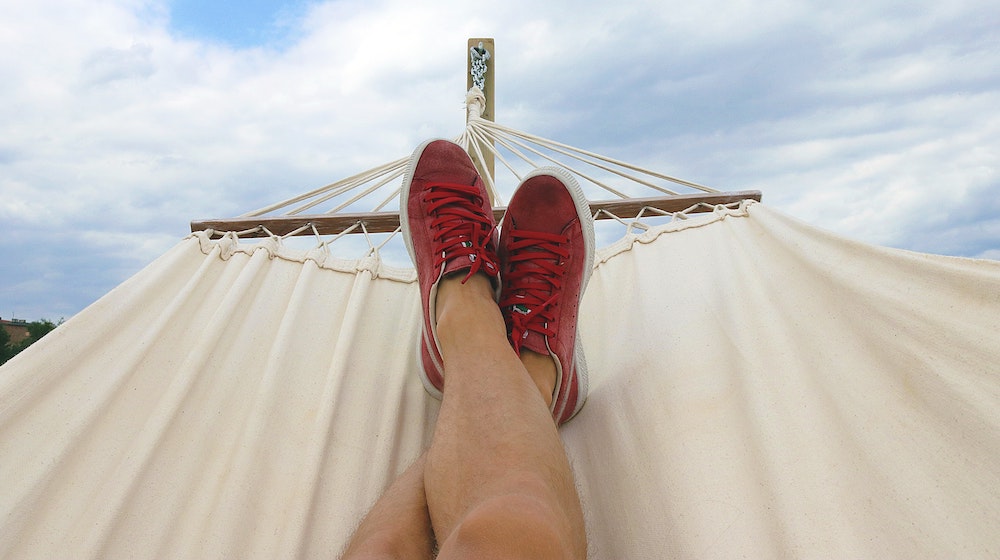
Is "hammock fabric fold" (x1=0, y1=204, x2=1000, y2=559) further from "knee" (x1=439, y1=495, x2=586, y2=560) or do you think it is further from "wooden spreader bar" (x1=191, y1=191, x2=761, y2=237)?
"wooden spreader bar" (x1=191, y1=191, x2=761, y2=237)

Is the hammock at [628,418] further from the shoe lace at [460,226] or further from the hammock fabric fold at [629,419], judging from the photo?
the shoe lace at [460,226]

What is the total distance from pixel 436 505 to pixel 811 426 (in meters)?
0.45

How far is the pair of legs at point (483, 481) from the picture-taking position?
0.48 meters

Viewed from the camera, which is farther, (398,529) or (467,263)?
(467,263)

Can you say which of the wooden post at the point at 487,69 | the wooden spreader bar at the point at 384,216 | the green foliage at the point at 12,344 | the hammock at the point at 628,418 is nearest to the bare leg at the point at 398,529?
the hammock at the point at 628,418

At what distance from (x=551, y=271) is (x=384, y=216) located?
2.47 feet

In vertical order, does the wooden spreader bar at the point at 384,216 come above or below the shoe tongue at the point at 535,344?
above

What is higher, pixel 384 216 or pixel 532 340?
pixel 384 216

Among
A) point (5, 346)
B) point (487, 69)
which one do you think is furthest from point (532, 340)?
point (5, 346)

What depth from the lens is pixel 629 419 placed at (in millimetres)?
841

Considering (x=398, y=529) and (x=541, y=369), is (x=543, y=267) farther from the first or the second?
(x=398, y=529)

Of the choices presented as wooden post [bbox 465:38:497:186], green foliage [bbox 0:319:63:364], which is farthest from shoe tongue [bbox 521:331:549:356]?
green foliage [bbox 0:319:63:364]

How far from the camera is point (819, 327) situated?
0.90 m

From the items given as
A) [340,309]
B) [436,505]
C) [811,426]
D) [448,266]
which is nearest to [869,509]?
[811,426]
